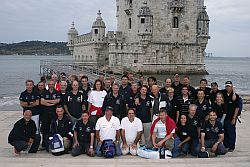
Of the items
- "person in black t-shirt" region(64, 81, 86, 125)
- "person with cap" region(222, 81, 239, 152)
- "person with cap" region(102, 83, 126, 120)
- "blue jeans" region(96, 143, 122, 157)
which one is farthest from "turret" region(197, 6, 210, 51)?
"blue jeans" region(96, 143, 122, 157)

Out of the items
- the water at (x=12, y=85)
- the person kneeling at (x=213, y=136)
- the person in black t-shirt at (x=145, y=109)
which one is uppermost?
the person in black t-shirt at (x=145, y=109)

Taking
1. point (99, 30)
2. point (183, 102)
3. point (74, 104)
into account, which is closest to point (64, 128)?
point (74, 104)

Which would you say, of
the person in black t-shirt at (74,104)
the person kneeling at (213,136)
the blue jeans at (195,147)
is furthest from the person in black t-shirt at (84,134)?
the person kneeling at (213,136)

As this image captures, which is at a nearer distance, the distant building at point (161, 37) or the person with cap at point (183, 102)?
the person with cap at point (183, 102)

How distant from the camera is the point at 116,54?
40.9m

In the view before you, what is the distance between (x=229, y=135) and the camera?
8648 mm

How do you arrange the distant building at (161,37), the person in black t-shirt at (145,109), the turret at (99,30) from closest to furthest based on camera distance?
the person in black t-shirt at (145,109)
the distant building at (161,37)
the turret at (99,30)

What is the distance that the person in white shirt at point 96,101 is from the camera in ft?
29.6

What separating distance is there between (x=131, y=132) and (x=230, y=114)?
8.18 ft

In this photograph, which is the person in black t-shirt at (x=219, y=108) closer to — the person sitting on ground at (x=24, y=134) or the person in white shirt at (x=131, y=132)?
Result: the person in white shirt at (x=131, y=132)

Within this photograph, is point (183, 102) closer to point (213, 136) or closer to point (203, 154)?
point (213, 136)

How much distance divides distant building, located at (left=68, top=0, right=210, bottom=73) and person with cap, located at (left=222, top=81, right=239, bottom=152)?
97.5ft

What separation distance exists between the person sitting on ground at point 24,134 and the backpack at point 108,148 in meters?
1.68

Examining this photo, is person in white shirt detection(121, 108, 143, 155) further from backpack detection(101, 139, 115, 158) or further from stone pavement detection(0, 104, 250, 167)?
backpack detection(101, 139, 115, 158)
